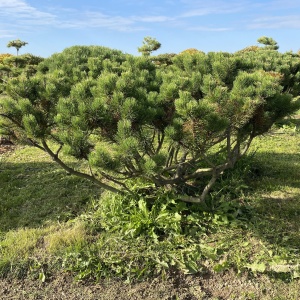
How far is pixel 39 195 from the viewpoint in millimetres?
4426

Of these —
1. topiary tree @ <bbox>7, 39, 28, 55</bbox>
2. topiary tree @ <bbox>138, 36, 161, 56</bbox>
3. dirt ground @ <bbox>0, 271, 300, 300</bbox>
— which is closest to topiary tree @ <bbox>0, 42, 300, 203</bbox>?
dirt ground @ <bbox>0, 271, 300, 300</bbox>

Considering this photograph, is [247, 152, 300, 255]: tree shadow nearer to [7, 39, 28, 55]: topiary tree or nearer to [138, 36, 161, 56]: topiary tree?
[138, 36, 161, 56]: topiary tree

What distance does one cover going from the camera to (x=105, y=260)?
305 cm

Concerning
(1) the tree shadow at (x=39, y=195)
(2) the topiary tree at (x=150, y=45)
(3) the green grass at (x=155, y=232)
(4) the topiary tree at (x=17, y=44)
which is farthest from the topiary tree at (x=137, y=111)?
(4) the topiary tree at (x=17, y=44)

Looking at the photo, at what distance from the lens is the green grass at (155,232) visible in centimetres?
301

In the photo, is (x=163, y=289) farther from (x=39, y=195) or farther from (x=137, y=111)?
(x=39, y=195)

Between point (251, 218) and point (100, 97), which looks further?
point (251, 218)

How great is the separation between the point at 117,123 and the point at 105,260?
4.10 ft

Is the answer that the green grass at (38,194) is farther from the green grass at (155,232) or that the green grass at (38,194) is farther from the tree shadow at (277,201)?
the tree shadow at (277,201)

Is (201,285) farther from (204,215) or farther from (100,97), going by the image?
(100,97)

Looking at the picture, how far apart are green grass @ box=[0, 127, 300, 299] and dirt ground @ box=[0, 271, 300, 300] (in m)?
0.05

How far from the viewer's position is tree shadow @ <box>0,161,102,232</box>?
152 inches

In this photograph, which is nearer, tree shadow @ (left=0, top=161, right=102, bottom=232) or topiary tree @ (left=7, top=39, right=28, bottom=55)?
tree shadow @ (left=0, top=161, right=102, bottom=232)

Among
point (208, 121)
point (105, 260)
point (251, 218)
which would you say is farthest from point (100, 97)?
point (251, 218)
